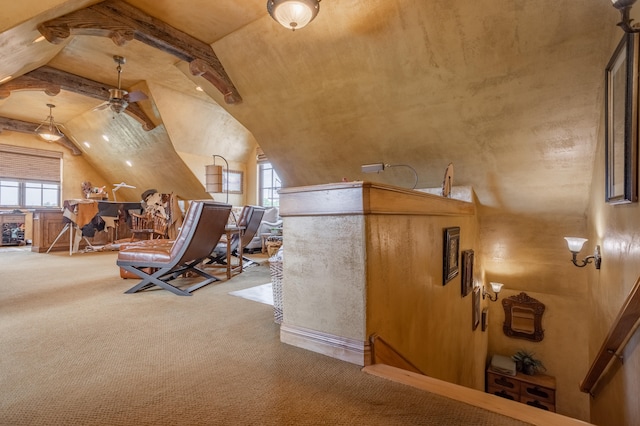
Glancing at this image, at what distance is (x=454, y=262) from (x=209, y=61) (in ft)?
13.3

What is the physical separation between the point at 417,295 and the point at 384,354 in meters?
0.68

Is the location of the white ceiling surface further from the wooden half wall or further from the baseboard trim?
the baseboard trim

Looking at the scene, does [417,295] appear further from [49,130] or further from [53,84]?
[49,130]

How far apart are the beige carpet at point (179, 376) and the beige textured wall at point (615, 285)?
1.27 meters

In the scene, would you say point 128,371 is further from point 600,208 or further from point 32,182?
point 32,182

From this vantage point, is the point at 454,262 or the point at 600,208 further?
the point at 454,262

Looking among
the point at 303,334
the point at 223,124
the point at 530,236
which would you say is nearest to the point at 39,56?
the point at 223,124

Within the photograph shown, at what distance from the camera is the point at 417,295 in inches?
91.7

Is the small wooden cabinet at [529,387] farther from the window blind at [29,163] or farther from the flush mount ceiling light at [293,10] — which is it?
the window blind at [29,163]

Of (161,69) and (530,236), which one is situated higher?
(161,69)

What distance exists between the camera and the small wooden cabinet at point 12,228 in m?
7.83

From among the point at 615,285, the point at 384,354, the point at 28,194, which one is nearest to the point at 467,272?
the point at 615,285

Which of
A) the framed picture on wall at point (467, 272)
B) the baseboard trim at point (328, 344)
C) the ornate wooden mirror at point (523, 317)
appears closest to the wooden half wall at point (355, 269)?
the baseboard trim at point (328, 344)

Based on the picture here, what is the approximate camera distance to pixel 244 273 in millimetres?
4422
